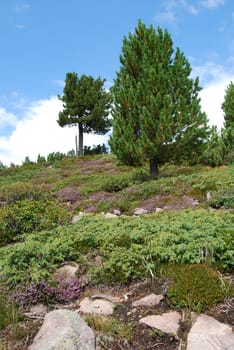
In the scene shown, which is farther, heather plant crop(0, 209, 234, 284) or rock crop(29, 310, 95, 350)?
heather plant crop(0, 209, 234, 284)

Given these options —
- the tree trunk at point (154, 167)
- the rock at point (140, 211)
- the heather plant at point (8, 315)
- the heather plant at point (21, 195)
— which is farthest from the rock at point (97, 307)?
the tree trunk at point (154, 167)

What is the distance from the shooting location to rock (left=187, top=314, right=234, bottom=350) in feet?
11.7

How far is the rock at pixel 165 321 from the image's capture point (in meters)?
3.98

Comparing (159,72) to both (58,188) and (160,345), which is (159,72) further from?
(160,345)

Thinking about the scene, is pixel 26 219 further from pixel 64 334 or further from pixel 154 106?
pixel 154 106

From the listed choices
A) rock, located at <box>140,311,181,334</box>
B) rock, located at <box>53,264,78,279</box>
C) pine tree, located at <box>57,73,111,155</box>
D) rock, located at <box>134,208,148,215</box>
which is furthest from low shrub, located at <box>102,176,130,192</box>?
pine tree, located at <box>57,73,111,155</box>

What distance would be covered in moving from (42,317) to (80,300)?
26.1 inches

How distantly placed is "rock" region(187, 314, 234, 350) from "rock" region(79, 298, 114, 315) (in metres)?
1.14

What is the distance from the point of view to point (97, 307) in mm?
4570

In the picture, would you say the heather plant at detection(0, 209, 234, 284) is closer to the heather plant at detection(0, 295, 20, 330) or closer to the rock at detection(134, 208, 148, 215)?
the heather plant at detection(0, 295, 20, 330)

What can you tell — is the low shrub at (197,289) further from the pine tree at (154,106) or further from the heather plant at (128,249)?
the pine tree at (154,106)

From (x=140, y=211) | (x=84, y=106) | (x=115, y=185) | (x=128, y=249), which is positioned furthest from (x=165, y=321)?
(x=84, y=106)

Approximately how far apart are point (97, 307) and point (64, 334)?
2.91 feet

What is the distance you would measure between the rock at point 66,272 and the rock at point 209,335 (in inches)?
86.5
